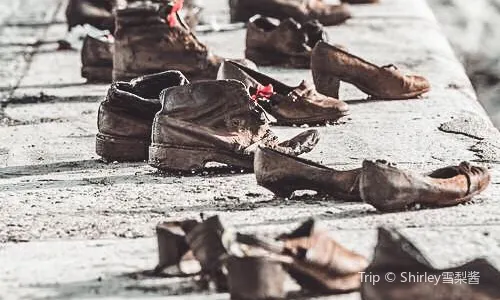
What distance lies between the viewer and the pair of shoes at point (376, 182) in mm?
3350

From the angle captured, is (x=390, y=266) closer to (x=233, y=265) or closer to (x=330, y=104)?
(x=233, y=265)

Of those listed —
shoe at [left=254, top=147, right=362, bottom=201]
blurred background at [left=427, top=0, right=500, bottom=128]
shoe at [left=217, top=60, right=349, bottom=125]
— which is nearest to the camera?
shoe at [left=254, top=147, right=362, bottom=201]

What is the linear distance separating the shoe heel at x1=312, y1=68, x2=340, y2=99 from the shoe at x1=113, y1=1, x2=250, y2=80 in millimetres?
502

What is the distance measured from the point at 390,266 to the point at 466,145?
183 centimetres

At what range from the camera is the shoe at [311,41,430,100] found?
5090 mm

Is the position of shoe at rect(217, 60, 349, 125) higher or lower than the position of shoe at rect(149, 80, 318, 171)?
lower

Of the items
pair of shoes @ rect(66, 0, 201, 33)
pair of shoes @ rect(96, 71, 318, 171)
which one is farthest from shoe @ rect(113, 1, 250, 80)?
pair of shoes @ rect(66, 0, 201, 33)

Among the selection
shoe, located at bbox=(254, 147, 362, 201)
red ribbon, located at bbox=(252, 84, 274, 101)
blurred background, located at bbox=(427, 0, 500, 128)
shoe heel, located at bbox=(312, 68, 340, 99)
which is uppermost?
shoe, located at bbox=(254, 147, 362, 201)

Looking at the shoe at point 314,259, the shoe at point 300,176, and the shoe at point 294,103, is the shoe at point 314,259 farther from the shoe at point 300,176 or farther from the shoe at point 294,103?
the shoe at point 294,103

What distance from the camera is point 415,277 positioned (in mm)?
2607

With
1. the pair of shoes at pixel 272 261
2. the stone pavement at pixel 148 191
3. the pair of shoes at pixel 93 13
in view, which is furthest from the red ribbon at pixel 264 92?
the pair of shoes at pixel 93 13

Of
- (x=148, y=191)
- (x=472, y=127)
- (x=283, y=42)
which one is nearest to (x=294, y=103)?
(x=472, y=127)

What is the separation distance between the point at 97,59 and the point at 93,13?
1.11 metres

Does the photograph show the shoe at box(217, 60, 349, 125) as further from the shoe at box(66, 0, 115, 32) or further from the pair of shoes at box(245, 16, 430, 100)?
the shoe at box(66, 0, 115, 32)
